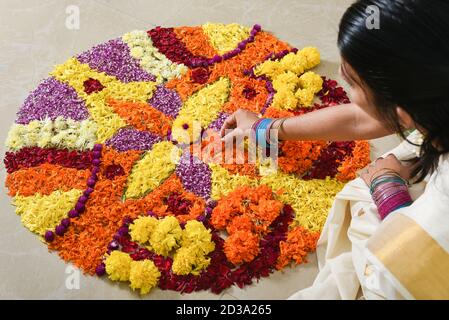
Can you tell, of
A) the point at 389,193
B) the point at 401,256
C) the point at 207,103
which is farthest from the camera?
the point at 207,103

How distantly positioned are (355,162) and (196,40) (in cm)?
63

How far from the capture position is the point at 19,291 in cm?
118

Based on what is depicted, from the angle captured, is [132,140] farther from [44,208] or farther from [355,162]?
[355,162]

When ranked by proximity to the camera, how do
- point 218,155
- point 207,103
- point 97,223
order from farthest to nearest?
point 207,103
point 218,155
point 97,223

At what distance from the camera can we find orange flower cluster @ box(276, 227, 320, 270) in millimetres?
1180

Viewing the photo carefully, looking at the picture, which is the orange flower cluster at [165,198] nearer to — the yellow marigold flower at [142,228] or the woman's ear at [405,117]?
the yellow marigold flower at [142,228]

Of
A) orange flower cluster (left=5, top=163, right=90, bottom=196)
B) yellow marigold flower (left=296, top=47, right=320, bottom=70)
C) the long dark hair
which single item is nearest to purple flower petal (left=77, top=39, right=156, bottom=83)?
orange flower cluster (left=5, top=163, right=90, bottom=196)

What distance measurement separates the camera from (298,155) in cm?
133

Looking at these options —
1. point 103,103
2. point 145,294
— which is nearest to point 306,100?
point 103,103

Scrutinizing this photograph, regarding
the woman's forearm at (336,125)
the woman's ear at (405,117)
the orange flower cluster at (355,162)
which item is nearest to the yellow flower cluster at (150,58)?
the woman's forearm at (336,125)

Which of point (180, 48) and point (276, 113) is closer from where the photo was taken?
point (276, 113)

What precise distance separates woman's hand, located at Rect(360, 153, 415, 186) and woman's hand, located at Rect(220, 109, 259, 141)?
0.32m

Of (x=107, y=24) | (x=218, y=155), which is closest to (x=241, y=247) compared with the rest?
(x=218, y=155)
